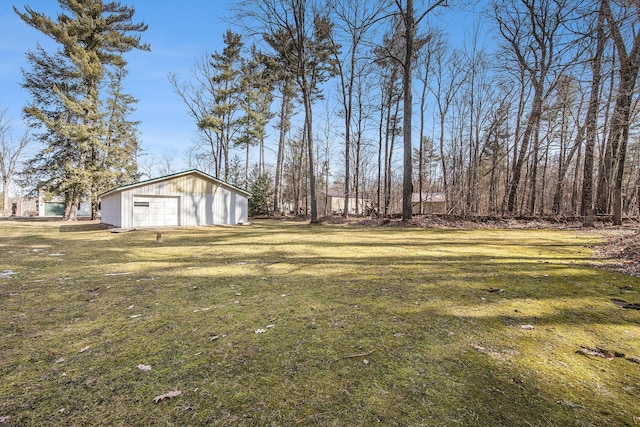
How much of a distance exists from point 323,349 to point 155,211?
53.1 ft

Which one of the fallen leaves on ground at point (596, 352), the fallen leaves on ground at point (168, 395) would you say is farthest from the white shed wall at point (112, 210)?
the fallen leaves on ground at point (596, 352)

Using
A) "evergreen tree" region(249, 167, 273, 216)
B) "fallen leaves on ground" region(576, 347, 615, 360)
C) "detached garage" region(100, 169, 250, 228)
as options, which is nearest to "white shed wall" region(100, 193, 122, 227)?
"detached garage" region(100, 169, 250, 228)

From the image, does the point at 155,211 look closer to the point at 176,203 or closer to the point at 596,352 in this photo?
the point at 176,203

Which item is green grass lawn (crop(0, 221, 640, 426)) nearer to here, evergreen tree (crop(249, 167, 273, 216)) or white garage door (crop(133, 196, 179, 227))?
white garage door (crop(133, 196, 179, 227))

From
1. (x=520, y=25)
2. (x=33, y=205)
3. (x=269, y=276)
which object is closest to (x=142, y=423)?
(x=269, y=276)

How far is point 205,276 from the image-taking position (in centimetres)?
438

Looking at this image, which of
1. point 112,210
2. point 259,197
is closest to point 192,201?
point 112,210

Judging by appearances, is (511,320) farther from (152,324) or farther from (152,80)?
(152,80)

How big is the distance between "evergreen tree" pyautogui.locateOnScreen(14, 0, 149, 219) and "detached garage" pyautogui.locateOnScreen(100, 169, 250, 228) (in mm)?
4885

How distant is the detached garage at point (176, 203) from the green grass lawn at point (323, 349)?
11.9 meters

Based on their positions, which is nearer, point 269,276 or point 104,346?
point 104,346

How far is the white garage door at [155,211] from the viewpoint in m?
14.8

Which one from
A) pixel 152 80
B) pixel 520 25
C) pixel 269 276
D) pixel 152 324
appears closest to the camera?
pixel 152 324

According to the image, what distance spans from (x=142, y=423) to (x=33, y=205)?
56165 millimetres
